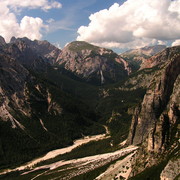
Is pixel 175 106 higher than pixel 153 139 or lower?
higher

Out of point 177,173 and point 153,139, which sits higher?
point 153,139

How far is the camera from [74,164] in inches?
7549

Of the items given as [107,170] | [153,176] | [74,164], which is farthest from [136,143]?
[153,176]

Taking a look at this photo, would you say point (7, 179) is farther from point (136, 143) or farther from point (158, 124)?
point (158, 124)

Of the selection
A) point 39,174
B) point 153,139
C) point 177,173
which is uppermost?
point 153,139

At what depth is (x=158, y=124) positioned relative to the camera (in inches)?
4449

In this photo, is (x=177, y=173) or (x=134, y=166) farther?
(x=134, y=166)

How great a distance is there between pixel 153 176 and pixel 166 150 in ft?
59.9

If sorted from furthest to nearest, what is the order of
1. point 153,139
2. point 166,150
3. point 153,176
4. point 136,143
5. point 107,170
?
point 136,143, point 107,170, point 153,139, point 166,150, point 153,176

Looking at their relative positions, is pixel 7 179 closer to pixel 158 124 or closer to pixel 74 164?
pixel 74 164

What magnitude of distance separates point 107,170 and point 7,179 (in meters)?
103

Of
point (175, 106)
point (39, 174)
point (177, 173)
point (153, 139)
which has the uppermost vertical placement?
point (175, 106)

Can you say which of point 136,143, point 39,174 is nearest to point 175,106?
point 136,143

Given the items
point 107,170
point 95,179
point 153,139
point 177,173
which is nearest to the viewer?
point 177,173
